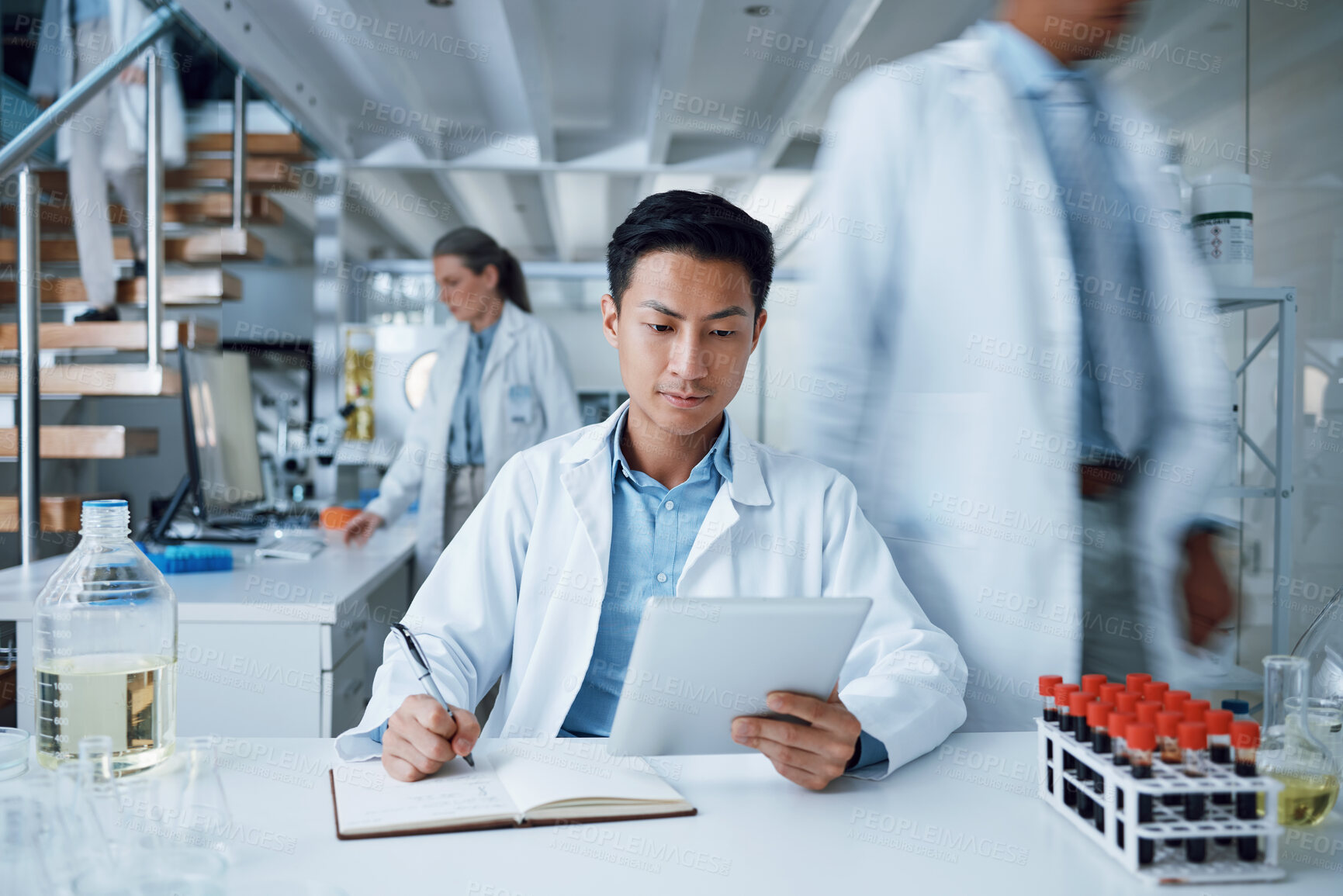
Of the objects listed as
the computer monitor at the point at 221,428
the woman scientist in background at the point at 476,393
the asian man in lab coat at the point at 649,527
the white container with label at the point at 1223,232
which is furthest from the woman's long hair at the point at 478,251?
the white container with label at the point at 1223,232

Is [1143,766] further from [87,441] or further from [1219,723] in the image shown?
[87,441]

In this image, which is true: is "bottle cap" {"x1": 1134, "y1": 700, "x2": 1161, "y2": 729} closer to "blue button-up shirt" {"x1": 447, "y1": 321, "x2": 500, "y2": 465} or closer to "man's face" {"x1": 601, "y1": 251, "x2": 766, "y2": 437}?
"man's face" {"x1": 601, "y1": 251, "x2": 766, "y2": 437}

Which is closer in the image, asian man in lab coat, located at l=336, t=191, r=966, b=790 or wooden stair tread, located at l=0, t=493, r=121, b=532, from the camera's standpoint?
asian man in lab coat, located at l=336, t=191, r=966, b=790

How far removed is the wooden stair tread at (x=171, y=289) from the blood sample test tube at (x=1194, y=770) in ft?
12.1

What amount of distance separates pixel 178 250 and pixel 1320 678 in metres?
4.03

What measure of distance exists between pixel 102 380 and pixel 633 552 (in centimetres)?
247

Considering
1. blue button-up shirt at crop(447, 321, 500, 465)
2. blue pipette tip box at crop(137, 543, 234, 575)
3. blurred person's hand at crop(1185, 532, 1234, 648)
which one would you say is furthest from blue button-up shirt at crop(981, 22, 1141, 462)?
blue button-up shirt at crop(447, 321, 500, 465)

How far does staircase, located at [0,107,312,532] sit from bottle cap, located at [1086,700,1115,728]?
9.47 ft

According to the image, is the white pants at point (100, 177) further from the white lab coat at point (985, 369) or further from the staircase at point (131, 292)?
the white lab coat at point (985, 369)

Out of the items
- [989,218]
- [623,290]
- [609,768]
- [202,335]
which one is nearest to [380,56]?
[202,335]

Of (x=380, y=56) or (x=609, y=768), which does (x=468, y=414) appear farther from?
(x=609, y=768)

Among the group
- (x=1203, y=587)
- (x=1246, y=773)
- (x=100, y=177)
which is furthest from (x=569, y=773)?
(x=100, y=177)

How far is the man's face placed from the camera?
140 centimetres

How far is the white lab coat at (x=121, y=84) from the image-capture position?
371 cm
